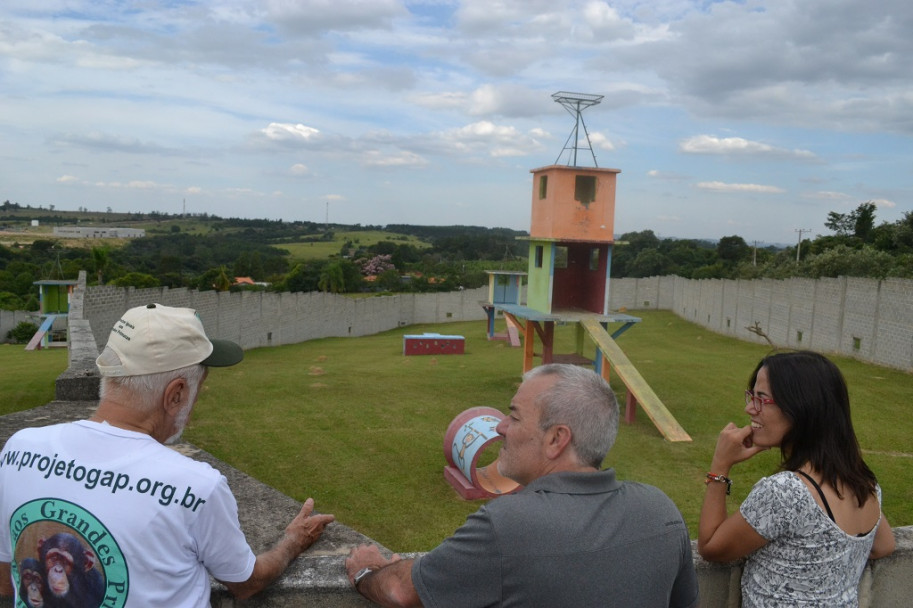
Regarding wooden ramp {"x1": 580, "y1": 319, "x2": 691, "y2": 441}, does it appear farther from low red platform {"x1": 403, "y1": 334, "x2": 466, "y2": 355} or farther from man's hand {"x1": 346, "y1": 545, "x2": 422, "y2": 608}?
man's hand {"x1": 346, "y1": 545, "x2": 422, "y2": 608}

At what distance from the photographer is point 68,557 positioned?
1936mm

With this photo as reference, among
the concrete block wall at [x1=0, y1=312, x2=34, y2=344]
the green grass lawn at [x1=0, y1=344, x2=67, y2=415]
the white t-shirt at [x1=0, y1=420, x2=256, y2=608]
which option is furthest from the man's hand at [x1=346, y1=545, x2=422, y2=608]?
the concrete block wall at [x1=0, y1=312, x2=34, y2=344]

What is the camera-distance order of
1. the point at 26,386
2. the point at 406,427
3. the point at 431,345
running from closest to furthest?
the point at 26,386
the point at 406,427
the point at 431,345

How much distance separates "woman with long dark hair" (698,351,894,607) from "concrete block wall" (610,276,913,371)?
1660 cm

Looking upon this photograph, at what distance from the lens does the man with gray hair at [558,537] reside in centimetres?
190

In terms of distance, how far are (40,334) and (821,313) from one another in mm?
27216

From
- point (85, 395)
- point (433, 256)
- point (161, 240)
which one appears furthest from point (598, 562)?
point (161, 240)

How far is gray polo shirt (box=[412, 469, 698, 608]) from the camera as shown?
1.90 metres

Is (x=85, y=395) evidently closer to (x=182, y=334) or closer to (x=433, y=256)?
(x=182, y=334)

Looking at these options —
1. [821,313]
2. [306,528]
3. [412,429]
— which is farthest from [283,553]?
[821,313]

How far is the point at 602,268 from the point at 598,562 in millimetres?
13262

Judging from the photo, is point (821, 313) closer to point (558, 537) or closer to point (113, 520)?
point (558, 537)

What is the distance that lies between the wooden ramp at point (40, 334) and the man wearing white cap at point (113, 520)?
28.0 m

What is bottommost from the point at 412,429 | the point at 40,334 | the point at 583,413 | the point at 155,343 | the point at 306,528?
the point at 40,334
